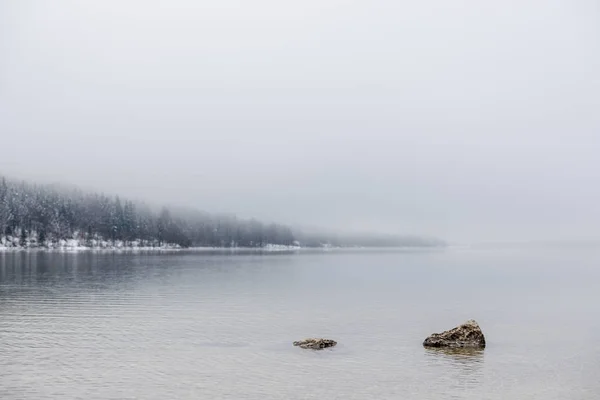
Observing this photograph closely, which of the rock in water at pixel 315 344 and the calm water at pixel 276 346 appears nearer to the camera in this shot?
the calm water at pixel 276 346

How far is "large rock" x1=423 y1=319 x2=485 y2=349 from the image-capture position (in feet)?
162

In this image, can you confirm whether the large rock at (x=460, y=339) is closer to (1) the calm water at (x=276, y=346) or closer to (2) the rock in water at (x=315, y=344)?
(1) the calm water at (x=276, y=346)

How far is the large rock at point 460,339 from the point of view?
162 feet

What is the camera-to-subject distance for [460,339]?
49.8 m

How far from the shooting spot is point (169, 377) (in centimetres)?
3716

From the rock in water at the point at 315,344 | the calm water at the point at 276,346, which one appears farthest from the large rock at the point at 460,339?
the rock in water at the point at 315,344

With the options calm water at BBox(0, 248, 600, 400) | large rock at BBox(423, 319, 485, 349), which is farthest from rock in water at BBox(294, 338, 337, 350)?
large rock at BBox(423, 319, 485, 349)

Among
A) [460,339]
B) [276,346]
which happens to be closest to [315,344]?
[276,346]

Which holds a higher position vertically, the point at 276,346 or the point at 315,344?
the point at 315,344

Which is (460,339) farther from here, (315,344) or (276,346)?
(276,346)

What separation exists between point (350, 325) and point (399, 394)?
29561 mm

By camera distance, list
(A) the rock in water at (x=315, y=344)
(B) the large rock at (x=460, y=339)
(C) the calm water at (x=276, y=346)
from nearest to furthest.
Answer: (C) the calm water at (x=276, y=346), (A) the rock in water at (x=315, y=344), (B) the large rock at (x=460, y=339)

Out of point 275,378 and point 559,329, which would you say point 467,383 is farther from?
point 559,329

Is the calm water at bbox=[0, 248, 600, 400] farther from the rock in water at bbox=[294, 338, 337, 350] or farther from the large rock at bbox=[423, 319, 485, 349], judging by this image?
the large rock at bbox=[423, 319, 485, 349]
